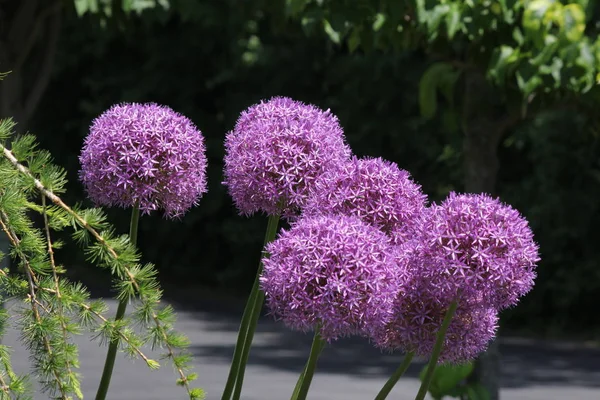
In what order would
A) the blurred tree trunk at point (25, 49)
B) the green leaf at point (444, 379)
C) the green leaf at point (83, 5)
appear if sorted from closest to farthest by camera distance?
1. the green leaf at point (444, 379)
2. the green leaf at point (83, 5)
3. the blurred tree trunk at point (25, 49)

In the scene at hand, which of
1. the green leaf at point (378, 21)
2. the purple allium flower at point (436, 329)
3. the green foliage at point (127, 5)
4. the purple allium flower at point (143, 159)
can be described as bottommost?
the purple allium flower at point (436, 329)

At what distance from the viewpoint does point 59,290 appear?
1792mm

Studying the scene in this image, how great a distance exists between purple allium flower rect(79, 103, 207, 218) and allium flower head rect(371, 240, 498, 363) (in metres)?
0.47

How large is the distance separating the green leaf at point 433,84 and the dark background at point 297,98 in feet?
14.1

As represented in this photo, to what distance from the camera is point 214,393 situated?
26.4 ft

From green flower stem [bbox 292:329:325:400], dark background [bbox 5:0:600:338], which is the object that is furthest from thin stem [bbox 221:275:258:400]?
dark background [bbox 5:0:600:338]

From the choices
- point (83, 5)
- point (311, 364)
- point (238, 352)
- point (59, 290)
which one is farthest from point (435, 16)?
point (59, 290)

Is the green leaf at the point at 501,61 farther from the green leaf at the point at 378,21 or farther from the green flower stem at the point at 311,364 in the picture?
the green flower stem at the point at 311,364

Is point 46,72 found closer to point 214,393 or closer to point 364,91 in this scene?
point 214,393

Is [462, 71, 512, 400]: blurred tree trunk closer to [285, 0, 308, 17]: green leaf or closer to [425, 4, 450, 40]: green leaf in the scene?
[425, 4, 450, 40]: green leaf

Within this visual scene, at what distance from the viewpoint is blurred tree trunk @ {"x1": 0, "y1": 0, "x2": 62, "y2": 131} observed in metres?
8.52

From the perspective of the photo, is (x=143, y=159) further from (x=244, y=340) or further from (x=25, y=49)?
(x=25, y=49)

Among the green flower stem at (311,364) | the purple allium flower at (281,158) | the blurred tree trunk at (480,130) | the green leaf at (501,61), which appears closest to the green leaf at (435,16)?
the green leaf at (501,61)

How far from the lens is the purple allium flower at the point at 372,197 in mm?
1958
